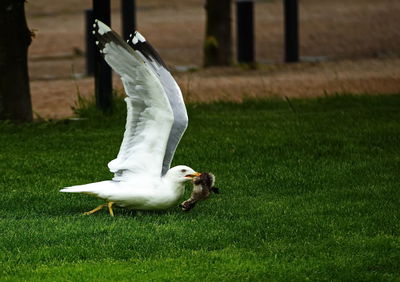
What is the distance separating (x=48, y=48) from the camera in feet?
63.0

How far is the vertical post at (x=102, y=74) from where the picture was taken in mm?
11258

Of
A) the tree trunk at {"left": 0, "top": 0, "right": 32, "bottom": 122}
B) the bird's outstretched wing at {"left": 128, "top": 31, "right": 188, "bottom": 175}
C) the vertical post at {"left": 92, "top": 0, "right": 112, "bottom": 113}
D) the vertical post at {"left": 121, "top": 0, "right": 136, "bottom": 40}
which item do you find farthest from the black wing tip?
the vertical post at {"left": 121, "top": 0, "right": 136, "bottom": 40}

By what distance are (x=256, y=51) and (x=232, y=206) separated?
1056 cm

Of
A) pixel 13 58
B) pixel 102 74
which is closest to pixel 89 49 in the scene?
pixel 102 74

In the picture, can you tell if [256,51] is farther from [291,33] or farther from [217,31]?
[217,31]

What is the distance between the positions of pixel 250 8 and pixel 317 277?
10939mm

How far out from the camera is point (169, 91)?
8.25 metres

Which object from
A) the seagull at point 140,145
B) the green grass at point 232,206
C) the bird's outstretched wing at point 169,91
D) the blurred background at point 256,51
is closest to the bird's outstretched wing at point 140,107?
the seagull at point 140,145

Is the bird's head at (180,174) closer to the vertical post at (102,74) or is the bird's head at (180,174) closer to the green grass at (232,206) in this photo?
the green grass at (232,206)

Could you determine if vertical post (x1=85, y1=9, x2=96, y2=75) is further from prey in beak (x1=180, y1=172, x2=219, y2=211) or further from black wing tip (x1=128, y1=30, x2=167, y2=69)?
prey in beak (x1=180, y1=172, x2=219, y2=211)

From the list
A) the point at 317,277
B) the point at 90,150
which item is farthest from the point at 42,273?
the point at 90,150

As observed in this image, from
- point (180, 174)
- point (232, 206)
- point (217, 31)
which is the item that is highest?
point (180, 174)

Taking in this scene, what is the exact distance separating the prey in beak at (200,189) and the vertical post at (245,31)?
9.10m

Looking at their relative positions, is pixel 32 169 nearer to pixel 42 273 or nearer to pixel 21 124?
pixel 21 124
